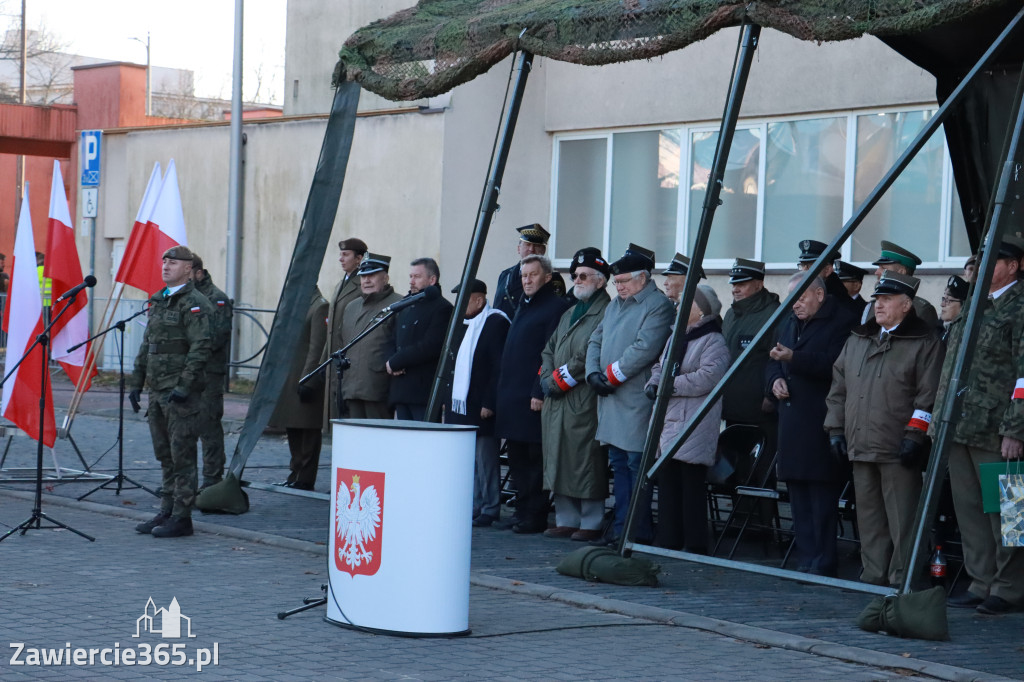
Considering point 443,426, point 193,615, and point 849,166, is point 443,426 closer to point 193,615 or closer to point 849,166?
point 193,615

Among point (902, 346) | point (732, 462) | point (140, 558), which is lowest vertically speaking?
point (140, 558)

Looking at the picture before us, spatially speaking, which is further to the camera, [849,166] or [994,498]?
[849,166]

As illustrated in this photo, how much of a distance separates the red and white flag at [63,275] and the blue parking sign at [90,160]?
12.6 ft

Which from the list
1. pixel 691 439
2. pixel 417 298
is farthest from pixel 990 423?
pixel 417 298

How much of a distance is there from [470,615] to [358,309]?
4939mm

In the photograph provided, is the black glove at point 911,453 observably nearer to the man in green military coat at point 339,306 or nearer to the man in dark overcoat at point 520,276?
the man in dark overcoat at point 520,276

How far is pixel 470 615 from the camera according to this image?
774 centimetres

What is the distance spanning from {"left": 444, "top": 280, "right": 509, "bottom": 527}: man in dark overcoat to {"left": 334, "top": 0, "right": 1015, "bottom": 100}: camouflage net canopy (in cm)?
215

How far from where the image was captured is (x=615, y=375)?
10.0 meters

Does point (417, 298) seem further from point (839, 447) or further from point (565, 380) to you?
point (839, 447)

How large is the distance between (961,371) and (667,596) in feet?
7.53

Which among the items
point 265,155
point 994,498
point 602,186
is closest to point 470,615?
point 994,498

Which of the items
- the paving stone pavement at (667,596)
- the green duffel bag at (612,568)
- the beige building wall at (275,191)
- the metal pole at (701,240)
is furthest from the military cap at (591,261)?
the beige building wall at (275,191)

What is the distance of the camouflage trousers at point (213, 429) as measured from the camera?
11.2m
